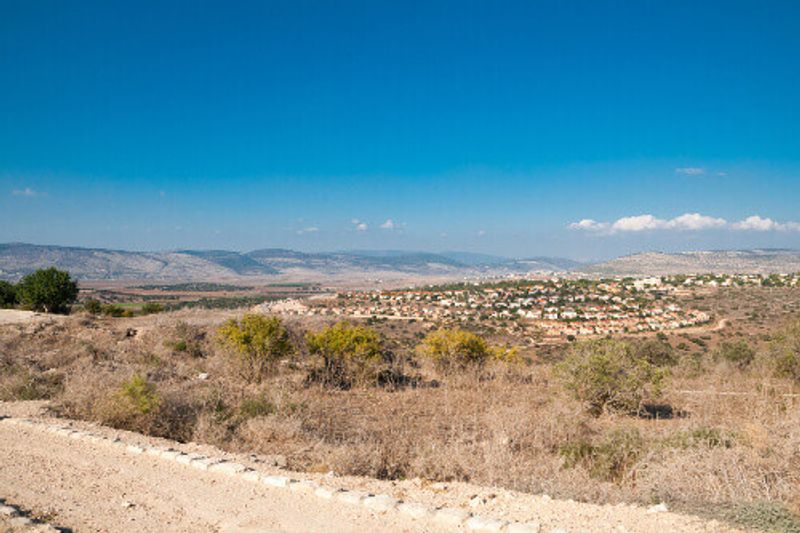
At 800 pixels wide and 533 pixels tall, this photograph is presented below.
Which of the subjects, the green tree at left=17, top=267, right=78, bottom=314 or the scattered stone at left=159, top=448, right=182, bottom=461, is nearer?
the scattered stone at left=159, top=448, right=182, bottom=461

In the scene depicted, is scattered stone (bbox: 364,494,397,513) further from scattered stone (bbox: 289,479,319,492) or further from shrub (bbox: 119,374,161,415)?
shrub (bbox: 119,374,161,415)

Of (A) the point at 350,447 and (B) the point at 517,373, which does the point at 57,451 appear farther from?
(B) the point at 517,373

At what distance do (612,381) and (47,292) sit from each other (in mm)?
37875

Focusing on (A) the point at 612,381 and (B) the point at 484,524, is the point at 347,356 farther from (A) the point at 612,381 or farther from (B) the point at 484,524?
(B) the point at 484,524

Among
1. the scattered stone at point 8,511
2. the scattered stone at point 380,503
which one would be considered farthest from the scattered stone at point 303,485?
the scattered stone at point 8,511

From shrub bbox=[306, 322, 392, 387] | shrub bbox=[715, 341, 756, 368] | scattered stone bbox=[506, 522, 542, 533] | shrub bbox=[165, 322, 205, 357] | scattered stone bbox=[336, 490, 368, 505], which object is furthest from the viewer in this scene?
shrub bbox=[165, 322, 205, 357]

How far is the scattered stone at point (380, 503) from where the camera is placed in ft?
19.5

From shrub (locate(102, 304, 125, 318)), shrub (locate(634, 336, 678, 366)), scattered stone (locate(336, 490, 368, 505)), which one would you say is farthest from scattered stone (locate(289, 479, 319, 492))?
shrub (locate(102, 304, 125, 318))

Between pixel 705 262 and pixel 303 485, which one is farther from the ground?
pixel 705 262

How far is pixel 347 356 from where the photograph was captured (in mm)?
17234

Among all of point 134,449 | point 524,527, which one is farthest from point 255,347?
point 524,527

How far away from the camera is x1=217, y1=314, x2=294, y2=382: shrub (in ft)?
55.3

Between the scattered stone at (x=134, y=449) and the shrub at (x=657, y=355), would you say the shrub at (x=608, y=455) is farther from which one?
the shrub at (x=657, y=355)

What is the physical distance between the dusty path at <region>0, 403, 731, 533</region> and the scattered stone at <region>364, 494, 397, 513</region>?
16mm
